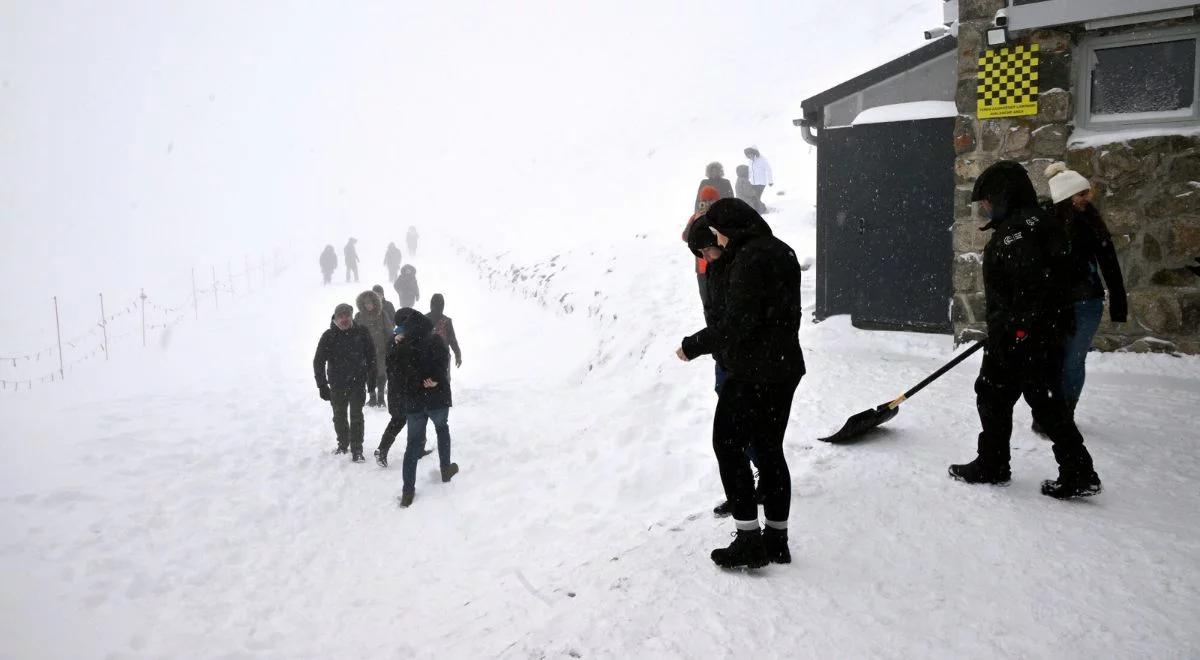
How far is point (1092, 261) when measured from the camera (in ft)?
15.8

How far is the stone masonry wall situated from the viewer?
6.79 m

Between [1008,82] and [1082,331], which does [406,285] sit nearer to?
[1008,82]

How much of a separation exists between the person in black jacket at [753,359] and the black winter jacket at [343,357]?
20.8 ft

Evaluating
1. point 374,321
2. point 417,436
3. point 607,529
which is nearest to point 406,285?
point 374,321

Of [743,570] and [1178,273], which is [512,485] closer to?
[743,570]

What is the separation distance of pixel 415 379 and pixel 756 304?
16.5ft

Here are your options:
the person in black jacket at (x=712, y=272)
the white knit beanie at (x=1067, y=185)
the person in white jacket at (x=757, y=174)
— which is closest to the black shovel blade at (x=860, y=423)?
the white knit beanie at (x=1067, y=185)

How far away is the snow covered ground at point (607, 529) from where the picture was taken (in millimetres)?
3344

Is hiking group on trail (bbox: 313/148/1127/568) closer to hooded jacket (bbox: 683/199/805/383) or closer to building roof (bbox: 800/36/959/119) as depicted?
hooded jacket (bbox: 683/199/805/383)

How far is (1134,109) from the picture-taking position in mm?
6992

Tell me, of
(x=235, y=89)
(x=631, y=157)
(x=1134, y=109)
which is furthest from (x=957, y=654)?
(x=235, y=89)

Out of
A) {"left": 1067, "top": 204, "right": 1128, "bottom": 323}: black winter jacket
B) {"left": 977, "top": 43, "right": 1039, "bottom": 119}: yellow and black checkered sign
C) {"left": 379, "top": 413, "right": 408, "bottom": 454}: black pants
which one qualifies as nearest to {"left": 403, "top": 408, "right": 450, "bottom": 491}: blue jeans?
{"left": 379, "top": 413, "right": 408, "bottom": 454}: black pants

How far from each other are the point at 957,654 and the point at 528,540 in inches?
144

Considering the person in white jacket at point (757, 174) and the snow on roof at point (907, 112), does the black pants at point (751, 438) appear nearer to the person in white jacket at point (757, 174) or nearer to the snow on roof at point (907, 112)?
the snow on roof at point (907, 112)
